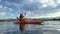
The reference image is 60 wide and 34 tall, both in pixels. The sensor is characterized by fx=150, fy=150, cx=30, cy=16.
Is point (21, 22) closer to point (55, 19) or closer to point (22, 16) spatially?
point (22, 16)

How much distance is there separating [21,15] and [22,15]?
2.81 ft

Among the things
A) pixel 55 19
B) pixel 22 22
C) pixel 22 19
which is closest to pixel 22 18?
pixel 22 19

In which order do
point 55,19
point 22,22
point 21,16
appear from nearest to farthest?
1. point 21,16
2. point 22,22
3. point 55,19

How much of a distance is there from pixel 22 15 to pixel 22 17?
1.26 m

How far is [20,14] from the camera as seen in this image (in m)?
67.4

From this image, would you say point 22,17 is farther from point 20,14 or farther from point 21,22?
point 21,22

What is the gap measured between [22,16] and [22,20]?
10.6ft

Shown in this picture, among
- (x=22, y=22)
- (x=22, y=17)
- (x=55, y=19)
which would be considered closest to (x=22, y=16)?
(x=22, y=17)

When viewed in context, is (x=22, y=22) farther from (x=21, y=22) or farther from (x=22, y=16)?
(x=22, y=16)

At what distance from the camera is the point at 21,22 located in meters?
74.3

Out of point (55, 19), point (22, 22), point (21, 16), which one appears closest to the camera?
point (21, 16)

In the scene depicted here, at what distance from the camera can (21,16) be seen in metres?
67.2

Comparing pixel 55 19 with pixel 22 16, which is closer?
pixel 22 16

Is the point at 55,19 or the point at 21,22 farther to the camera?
the point at 55,19
